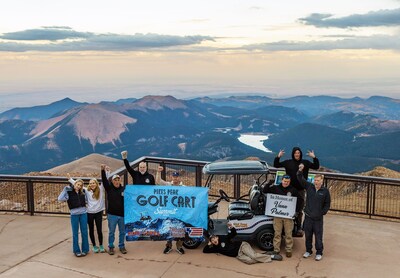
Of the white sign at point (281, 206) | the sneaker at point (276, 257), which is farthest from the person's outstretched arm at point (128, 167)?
the sneaker at point (276, 257)

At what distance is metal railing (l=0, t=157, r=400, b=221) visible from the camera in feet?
42.0

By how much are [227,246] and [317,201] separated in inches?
83.7

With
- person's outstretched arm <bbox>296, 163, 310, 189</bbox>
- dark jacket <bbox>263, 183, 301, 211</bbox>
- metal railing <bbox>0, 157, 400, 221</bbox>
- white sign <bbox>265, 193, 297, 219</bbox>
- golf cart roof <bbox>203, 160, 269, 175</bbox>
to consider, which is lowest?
metal railing <bbox>0, 157, 400, 221</bbox>

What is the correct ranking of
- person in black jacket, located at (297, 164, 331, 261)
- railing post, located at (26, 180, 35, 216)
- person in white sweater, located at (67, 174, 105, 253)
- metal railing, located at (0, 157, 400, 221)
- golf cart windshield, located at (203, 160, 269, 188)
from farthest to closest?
1. railing post, located at (26, 180, 35, 216)
2. metal railing, located at (0, 157, 400, 221)
3. golf cart windshield, located at (203, 160, 269, 188)
4. person in white sweater, located at (67, 174, 105, 253)
5. person in black jacket, located at (297, 164, 331, 261)

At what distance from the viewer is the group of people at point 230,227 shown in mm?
9852

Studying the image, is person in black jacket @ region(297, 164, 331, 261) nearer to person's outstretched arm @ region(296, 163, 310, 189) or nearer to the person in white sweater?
person's outstretched arm @ region(296, 163, 310, 189)

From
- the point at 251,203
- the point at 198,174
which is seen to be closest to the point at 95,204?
the point at 251,203

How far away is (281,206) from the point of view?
33.1 feet

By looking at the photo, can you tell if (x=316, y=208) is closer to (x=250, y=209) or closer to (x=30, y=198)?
(x=250, y=209)

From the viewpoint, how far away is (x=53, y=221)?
→ 1293 cm

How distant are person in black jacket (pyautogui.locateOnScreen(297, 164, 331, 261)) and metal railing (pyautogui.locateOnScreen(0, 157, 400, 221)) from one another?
8.11 ft

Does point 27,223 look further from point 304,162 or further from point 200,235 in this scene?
point 304,162

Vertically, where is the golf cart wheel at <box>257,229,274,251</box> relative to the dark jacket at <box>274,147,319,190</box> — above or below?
below

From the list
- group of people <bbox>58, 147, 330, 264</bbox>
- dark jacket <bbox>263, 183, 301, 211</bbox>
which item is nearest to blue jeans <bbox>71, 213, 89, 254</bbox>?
group of people <bbox>58, 147, 330, 264</bbox>
